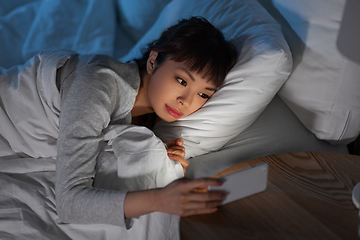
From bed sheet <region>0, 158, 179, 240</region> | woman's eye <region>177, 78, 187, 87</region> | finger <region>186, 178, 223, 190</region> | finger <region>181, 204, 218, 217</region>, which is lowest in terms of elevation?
bed sheet <region>0, 158, 179, 240</region>

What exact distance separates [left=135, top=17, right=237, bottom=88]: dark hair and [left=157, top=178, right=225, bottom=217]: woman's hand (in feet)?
1.44

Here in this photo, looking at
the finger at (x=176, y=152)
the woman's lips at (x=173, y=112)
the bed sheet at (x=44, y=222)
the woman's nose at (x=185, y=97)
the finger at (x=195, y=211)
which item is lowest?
the bed sheet at (x=44, y=222)

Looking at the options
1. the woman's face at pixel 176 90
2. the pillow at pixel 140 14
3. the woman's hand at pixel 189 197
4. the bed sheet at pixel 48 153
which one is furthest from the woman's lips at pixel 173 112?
the pillow at pixel 140 14

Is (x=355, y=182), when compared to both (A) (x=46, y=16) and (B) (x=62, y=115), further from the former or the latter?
(A) (x=46, y=16)

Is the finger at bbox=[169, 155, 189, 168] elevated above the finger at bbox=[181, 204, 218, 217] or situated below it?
below

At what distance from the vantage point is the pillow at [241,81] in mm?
1067

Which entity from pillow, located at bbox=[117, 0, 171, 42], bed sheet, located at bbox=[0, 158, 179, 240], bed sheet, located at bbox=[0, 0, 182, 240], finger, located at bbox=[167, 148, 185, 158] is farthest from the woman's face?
pillow, located at bbox=[117, 0, 171, 42]

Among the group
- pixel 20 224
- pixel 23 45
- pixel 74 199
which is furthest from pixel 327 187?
pixel 23 45

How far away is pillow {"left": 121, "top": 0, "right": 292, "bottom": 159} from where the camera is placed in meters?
1.07

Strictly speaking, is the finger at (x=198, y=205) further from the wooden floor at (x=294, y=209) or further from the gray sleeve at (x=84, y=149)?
the gray sleeve at (x=84, y=149)

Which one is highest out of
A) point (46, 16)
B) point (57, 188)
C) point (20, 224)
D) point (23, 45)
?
point (46, 16)

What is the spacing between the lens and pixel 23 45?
4.93 ft

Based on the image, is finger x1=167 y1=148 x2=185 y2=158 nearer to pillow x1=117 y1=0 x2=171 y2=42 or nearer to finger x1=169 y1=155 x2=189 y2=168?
finger x1=169 y1=155 x2=189 y2=168

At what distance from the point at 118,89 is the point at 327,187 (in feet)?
2.33
